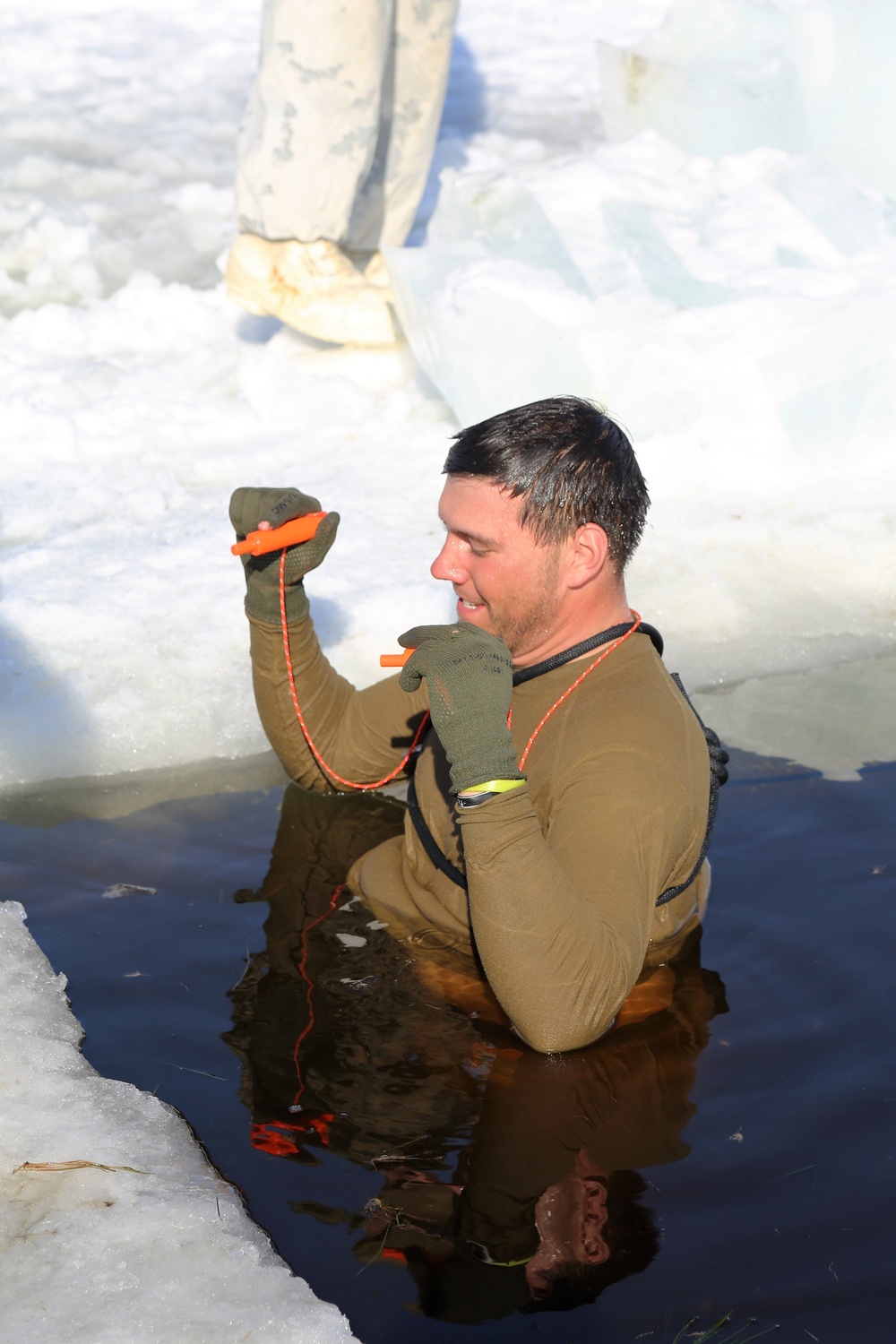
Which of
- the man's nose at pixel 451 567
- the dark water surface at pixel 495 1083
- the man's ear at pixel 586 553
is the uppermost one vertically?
the man's ear at pixel 586 553

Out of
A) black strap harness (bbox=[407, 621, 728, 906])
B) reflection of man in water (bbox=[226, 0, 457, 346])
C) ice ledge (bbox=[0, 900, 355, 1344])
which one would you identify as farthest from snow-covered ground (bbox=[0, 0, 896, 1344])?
black strap harness (bbox=[407, 621, 728, 906])

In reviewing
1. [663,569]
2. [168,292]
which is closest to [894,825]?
[663,569]

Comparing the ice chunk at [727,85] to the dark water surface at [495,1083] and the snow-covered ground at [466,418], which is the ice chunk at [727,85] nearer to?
the snow-covered ground at [466,418]

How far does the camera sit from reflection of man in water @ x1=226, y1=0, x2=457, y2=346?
15.9 feet

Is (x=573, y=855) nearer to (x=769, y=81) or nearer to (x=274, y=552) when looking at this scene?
(x=274, y=552)

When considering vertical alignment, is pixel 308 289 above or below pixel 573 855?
below

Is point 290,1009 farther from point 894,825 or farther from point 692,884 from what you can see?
point 894,825

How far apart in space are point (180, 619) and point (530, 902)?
2.18m

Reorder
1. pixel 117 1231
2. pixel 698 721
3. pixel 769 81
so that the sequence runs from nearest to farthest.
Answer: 1. pixel 117 1231
2. pixel 698 721
3. pixel 769 81

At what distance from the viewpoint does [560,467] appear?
2340 mm

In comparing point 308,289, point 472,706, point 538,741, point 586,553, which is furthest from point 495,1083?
point 308,289

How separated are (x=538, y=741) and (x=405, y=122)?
384 cm

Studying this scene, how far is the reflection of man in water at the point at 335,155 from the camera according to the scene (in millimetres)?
4855

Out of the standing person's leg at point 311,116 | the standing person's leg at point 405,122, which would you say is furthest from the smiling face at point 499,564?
the standing person's leg at point 405,122
